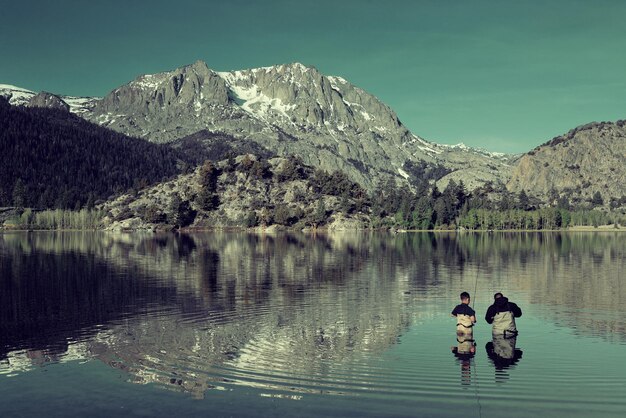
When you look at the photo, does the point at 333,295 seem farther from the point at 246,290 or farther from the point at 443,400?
the point at 443,400

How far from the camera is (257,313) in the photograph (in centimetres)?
5806

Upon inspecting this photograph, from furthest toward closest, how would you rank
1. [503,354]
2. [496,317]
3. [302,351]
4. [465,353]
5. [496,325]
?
[496,325], [496,317], [302,351], [465,353], [503,354]

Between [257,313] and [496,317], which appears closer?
[496,317]

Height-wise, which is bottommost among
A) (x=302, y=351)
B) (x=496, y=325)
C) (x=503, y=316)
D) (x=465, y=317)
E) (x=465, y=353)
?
(x=302, y=351)

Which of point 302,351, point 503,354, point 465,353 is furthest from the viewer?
point 302,351

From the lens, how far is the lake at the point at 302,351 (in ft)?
100

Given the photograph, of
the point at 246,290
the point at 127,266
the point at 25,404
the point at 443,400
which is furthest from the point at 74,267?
the point at 443,400

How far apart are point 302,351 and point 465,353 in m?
10.7

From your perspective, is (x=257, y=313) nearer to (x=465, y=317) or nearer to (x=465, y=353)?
(x=465, y=317)

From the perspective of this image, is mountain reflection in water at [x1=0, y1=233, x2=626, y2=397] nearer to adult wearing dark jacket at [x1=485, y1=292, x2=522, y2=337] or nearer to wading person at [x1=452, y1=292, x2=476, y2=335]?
adult wearing dark jacket at [x1=485, y1=292, x2=522, y2=337]

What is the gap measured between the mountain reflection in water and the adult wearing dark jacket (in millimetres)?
2144

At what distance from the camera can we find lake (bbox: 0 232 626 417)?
100 ft

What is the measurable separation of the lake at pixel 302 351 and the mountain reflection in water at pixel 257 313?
19cm

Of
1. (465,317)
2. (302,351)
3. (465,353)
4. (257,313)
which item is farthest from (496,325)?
(257,313)
